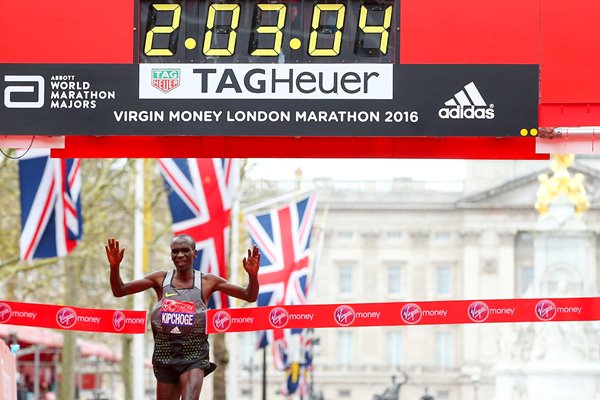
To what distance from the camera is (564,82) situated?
52.4 feet

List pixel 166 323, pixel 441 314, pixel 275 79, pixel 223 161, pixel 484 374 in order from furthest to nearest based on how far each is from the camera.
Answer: pixel 484 374, pixel 223 161, pixel 441 314, pixel 275 79, pixel 166 323

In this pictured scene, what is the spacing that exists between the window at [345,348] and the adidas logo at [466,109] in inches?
4745

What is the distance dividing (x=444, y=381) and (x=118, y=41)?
118018 millimetres

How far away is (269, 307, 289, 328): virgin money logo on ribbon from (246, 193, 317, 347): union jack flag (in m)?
13.4

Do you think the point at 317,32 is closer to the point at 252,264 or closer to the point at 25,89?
the point at 25,89

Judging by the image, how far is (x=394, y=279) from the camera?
449ft

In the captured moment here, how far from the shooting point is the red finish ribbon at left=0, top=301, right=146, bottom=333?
18266 mm

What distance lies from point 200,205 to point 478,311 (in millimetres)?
9873

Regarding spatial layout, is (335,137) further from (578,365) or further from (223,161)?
(578,365)

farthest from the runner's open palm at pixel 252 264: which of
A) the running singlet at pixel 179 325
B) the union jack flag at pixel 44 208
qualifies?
the union jack flag at pixel 44 208

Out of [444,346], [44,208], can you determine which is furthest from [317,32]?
[444,346]

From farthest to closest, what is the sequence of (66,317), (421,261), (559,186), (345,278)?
(345,278) → (421,261) → (559,186) → (66,317)

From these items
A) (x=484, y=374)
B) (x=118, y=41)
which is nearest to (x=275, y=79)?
(x=118, y=41)

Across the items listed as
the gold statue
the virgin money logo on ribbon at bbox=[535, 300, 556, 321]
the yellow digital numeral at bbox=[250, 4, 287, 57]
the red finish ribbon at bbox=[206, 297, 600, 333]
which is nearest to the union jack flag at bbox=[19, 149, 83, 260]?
the red finish ribbon at bbox=[206, 297, 600, 333]
